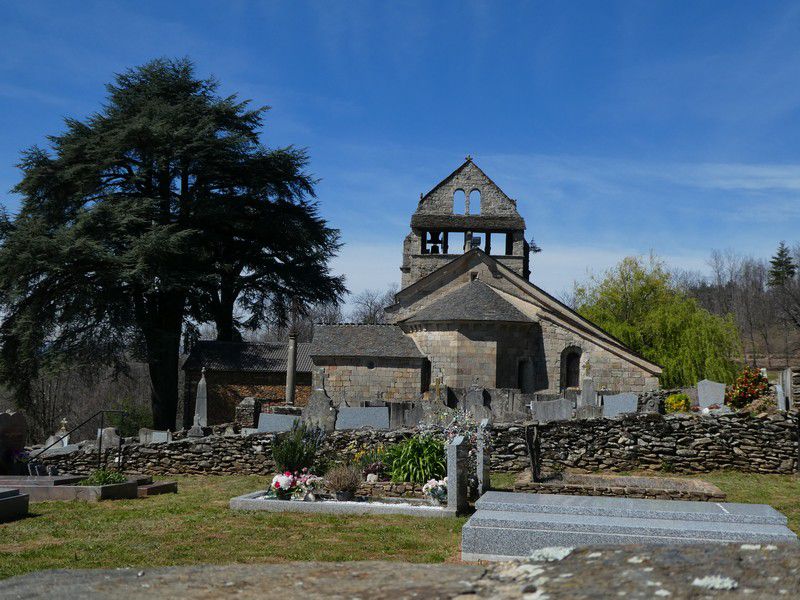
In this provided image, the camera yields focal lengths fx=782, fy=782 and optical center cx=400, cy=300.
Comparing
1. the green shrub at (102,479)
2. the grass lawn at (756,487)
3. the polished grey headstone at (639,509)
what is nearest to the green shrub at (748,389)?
the grass lawn at (756,487)

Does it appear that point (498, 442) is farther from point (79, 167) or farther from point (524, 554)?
point (79, 167)

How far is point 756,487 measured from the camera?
1512 centimetres

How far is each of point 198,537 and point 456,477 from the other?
398cm

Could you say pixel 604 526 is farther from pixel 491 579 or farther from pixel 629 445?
pixel 629 445

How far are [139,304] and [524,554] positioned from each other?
31.2m

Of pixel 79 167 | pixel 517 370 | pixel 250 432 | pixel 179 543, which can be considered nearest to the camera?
pixel 179 543

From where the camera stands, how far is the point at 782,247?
88.4 meters

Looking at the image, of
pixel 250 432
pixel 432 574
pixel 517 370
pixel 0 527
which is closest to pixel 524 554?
pixel 432 574

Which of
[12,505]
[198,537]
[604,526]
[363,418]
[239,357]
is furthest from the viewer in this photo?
[239,357]

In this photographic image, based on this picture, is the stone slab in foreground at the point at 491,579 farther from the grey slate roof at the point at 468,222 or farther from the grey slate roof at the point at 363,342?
the grey slate roof at the point at 468,222

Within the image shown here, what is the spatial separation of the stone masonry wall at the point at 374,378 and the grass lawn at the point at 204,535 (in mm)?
17576

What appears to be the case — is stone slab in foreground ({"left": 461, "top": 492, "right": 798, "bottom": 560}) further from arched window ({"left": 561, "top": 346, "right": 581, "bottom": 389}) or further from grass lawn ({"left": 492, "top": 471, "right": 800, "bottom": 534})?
arched window ({"left": 561, "top": 346, "right": 581, "bottom": 389})

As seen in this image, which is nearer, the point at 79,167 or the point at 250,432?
the point at 250,432

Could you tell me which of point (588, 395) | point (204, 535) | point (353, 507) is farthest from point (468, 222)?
point (204, 535)
